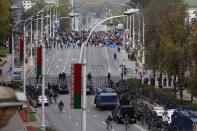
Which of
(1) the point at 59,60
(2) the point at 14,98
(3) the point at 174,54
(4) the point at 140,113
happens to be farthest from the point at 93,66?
(2) the point at 14,98

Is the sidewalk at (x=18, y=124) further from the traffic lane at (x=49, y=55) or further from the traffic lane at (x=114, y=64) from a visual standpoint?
the traffic lane at (x=49, y=55)

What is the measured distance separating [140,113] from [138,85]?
17695mm

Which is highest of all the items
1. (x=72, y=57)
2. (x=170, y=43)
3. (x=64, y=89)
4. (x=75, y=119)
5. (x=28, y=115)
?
(x=170, y=43)

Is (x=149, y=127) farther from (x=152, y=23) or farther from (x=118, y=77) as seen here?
(x=118, y=77)

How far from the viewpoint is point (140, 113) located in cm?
4791

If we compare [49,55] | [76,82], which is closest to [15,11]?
[49,55]

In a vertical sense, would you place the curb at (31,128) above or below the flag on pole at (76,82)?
below

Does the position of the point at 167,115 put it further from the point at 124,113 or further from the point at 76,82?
the point at 76,82

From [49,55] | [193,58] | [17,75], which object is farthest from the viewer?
[49,55]

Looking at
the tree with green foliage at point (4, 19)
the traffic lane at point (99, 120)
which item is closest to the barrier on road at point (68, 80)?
the tree with green foliage at point (4, 19)

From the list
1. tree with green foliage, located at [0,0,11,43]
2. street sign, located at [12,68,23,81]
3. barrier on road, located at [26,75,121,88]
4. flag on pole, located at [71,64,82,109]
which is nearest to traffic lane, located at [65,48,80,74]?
barrier on road, located at [26,75,121,88]

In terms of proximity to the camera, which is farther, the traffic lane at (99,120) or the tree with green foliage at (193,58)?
the tree with green foliage at (193,58)

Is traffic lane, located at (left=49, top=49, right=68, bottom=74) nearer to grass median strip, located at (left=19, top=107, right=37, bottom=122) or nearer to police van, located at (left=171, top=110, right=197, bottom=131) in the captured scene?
grass median strip, located at (left=19, top=107, right=37, bottom=122)

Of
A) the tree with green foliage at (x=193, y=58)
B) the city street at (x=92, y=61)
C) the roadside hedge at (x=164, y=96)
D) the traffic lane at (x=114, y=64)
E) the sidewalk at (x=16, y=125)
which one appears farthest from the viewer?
the city street at (x=92, y=61)
